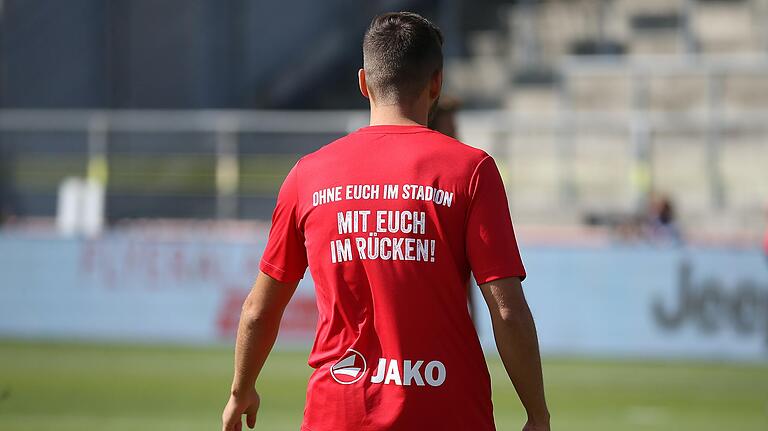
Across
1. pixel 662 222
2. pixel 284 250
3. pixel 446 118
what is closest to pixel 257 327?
pixel 284 250

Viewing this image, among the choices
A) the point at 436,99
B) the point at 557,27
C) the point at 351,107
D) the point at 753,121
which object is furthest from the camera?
the point at 351,107

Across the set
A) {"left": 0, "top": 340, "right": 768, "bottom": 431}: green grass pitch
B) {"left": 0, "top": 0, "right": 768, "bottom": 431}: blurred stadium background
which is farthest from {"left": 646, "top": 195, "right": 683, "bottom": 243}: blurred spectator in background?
{"left": 0, "top": 340, "right": 768, "bottom": 431}: green grass pitch

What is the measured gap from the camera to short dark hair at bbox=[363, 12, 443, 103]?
3.77 meters

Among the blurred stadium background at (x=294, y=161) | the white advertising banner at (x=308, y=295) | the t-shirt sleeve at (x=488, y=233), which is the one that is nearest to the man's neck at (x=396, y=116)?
the t-shirt sleeve at (x=488, y=233)

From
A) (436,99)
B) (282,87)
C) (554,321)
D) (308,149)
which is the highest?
(282,87)

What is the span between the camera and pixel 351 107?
28.7 metres

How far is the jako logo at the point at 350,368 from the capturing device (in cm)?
373

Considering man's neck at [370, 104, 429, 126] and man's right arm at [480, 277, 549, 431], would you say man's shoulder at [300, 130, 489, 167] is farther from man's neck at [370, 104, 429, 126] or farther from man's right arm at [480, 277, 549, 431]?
man's right arm at [480, 277, 549, 431]

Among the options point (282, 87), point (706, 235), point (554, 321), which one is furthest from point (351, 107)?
point (554, 321)

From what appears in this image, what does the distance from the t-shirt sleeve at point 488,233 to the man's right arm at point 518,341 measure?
0.04 metres

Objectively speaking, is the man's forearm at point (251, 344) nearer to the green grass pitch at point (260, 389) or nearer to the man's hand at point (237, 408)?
the man's hand at point (237, 408)

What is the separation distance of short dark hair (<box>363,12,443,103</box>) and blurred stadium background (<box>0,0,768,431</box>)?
694cm

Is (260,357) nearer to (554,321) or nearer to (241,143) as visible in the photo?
(554,321)

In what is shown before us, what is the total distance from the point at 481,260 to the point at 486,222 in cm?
11
